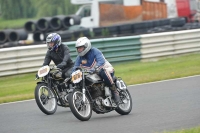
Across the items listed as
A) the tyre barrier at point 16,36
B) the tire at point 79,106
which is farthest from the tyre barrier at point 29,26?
the tire at point 79,106

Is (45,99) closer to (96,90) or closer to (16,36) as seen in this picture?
(96,90)

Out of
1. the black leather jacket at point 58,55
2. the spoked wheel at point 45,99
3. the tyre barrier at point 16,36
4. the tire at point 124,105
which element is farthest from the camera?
the tyre barrier at point 16,36

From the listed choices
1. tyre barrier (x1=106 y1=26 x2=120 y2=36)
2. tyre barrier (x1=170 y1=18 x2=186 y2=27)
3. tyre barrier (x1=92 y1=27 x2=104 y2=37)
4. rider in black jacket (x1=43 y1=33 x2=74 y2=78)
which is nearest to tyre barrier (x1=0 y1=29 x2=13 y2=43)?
tyre barrier (x1=92 y1=27 x2=104 y2=37)

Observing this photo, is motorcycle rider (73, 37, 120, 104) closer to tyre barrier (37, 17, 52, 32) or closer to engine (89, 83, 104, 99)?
engine (89, 83, 104, 99)

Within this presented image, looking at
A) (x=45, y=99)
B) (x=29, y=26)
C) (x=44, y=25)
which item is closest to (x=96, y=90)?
(x=45, y=99)

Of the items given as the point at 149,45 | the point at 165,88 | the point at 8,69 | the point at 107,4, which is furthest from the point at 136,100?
the point at 107,4

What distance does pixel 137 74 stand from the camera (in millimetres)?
18031

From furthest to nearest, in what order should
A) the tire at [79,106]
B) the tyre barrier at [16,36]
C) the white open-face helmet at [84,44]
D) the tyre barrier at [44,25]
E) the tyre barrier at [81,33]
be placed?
the tyre barrier at [44,25] < the tyre barrier at [16,36] < the tyre barrier at [81,33] < the white open-face helmet at [84,44] < the tire at [79,106]

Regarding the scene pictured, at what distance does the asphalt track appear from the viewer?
8884 millimetres

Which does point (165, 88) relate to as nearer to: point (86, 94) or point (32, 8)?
point (86, 94)

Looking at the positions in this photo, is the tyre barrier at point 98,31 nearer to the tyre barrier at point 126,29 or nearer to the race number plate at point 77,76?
the tyre barrier at point 126,29

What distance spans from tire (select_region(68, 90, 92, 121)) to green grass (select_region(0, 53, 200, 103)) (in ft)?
15.6

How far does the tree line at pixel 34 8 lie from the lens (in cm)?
6053

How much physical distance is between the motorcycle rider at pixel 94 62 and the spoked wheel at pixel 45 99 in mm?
1193
